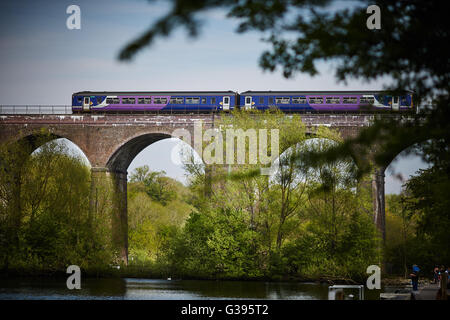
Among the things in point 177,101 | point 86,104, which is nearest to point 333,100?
point 177,101

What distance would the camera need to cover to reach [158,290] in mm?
24938

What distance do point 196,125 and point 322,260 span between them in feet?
41.9

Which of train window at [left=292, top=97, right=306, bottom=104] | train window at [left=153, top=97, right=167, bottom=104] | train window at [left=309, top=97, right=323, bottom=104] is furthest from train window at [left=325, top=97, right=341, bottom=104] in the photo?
train window at [left=153, top=97, right=167, bottom=104]

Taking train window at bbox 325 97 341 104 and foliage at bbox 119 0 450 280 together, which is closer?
foliage at bbox 119 0 450 280

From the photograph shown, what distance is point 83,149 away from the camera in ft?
125

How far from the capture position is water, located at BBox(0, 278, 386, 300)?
22141 mm

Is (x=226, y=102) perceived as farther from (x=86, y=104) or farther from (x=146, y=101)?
(x=86, y=104)


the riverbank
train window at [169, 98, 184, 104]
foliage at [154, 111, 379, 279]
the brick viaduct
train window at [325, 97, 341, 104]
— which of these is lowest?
the riverbank

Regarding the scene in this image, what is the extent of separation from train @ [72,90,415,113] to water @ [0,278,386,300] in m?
13.3

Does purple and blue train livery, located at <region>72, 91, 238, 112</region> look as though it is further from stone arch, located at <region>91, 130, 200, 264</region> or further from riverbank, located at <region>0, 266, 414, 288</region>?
riverbank, located at <region>0, 266, 414, 288</region>

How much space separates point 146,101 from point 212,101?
4.72 m

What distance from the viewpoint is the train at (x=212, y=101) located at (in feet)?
124

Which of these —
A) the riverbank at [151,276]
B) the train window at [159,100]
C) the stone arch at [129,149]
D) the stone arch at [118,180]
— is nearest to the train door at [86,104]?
the stone arch at [118,180]
